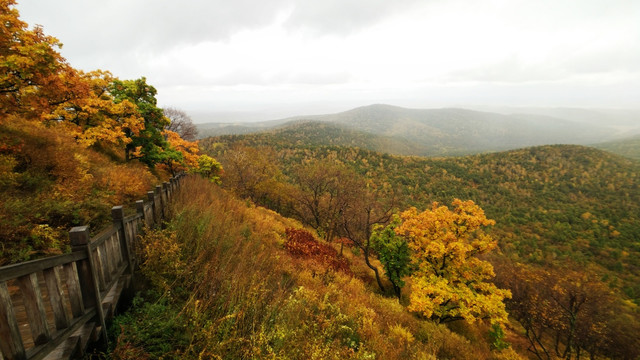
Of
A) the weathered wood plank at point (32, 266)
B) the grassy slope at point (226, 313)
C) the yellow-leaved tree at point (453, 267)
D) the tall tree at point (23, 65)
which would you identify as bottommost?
the yellow-leaved tree at point (453, 267)

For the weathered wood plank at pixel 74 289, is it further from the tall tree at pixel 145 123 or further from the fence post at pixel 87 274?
the tall tree at pixel 145 123

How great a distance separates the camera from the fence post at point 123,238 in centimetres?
393

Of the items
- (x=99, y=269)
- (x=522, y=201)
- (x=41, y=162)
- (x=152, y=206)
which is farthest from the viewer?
(x=522, y=201)

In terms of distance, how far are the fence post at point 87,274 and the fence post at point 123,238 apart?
3.97 ft

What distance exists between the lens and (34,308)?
6.86ft

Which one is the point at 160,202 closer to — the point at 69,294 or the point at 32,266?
the point at 69,294

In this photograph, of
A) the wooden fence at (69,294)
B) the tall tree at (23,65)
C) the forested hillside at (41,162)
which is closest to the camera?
the wooden fence at (69,294)

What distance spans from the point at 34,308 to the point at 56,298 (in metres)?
0.29

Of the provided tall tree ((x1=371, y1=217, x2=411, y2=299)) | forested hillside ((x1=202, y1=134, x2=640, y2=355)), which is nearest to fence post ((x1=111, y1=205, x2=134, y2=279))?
tall tree ((x1=371, y1=217, x2=411, y2=299))

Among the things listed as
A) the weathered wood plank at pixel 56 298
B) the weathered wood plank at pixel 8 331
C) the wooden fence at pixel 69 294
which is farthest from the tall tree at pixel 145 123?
the weathered wood plank at pixel 8 331

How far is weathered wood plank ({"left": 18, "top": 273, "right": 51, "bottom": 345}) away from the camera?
2023 mm

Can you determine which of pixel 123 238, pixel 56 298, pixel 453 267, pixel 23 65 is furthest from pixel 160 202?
pixel 453 267

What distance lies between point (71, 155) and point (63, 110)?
6.40m

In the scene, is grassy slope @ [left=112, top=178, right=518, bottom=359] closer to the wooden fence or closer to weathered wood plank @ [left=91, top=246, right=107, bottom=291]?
the wooden fence
